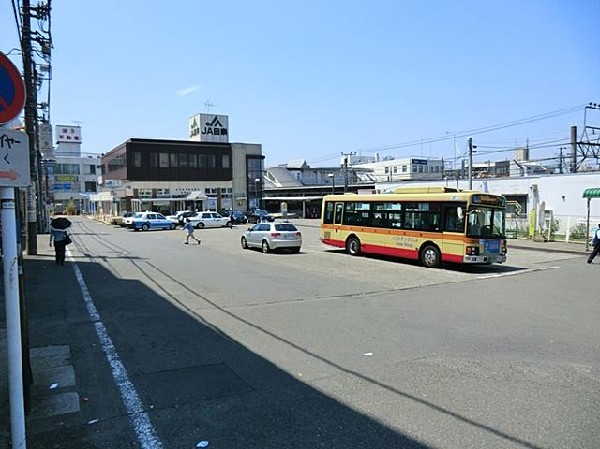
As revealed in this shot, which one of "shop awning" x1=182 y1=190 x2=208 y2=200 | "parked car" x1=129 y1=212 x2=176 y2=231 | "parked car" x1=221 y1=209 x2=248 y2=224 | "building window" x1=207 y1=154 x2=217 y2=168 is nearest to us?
"parked car" x1=129 y1=212 x2=176 y2=231

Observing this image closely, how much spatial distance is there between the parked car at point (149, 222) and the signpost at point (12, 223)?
40896 mm

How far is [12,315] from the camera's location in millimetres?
3693

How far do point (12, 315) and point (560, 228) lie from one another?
33.4 metres

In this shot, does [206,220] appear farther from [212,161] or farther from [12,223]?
[12,223]

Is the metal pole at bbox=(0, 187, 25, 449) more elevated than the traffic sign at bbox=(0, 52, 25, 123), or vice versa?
the traffic sign at bbox=(0, 52, 25, 123)

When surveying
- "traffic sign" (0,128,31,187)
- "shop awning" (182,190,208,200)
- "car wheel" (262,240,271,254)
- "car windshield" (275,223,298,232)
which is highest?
"shop awning" (182,190,208,200)

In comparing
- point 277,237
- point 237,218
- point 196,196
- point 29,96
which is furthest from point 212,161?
point 29,96

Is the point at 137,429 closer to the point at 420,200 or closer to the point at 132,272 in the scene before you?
the point at 132,272

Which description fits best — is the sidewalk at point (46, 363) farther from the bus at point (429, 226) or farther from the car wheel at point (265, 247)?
the bus at point (429, 226)

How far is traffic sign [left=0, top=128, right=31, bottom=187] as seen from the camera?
3.68m

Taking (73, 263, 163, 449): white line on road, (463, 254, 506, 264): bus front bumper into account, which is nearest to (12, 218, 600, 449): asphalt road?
(73, 263, 163, 449): white line on road

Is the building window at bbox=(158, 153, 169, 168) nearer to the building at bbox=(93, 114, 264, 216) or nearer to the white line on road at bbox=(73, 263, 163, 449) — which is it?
the building at bbox=(93, 114, 264, 216)


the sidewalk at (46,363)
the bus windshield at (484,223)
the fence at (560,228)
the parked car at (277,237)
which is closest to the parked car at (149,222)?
the parked car at (277,237)

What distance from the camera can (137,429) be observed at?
4.35m
